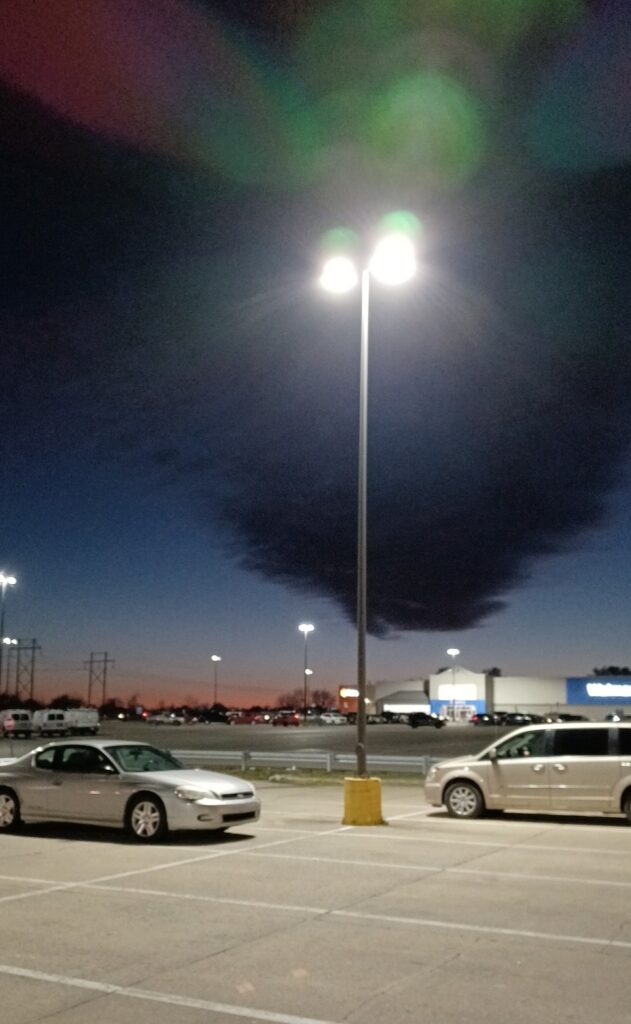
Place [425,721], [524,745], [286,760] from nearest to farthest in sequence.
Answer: [524,745]
[286,760]
[425,721]

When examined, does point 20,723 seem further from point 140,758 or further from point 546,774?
point 546,774

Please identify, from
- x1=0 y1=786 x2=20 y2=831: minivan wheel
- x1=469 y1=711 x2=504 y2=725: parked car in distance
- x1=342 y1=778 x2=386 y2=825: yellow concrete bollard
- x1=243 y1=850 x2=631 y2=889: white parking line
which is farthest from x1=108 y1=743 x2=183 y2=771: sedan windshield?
x1=469 y1=711 x2=504 y2=725: parked car in distance

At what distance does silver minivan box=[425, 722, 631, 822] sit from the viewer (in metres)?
16.6

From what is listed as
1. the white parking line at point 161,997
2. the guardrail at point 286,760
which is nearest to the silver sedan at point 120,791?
the white parking line at point 161,997

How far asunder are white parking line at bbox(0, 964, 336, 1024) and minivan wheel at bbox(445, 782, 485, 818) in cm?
1125

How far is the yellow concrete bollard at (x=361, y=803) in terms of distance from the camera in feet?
53.9

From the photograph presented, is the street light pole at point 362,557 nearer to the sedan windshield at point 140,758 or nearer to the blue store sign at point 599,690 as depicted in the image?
the sedan windshield at point 140,758

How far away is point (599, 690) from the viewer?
10788cm

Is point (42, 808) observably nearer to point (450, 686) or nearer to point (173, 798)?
point (173, 798)

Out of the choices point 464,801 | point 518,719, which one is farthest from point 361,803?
point 518,719

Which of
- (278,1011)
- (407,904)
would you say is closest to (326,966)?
(278,1011)

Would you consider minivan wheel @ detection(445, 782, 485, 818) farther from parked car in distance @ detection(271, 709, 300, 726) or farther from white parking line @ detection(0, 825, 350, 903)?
parked car in distance @ detection(271, 709, 300, 726)

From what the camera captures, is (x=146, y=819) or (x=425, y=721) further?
(x=425, y=721)

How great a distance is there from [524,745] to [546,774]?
628mm
